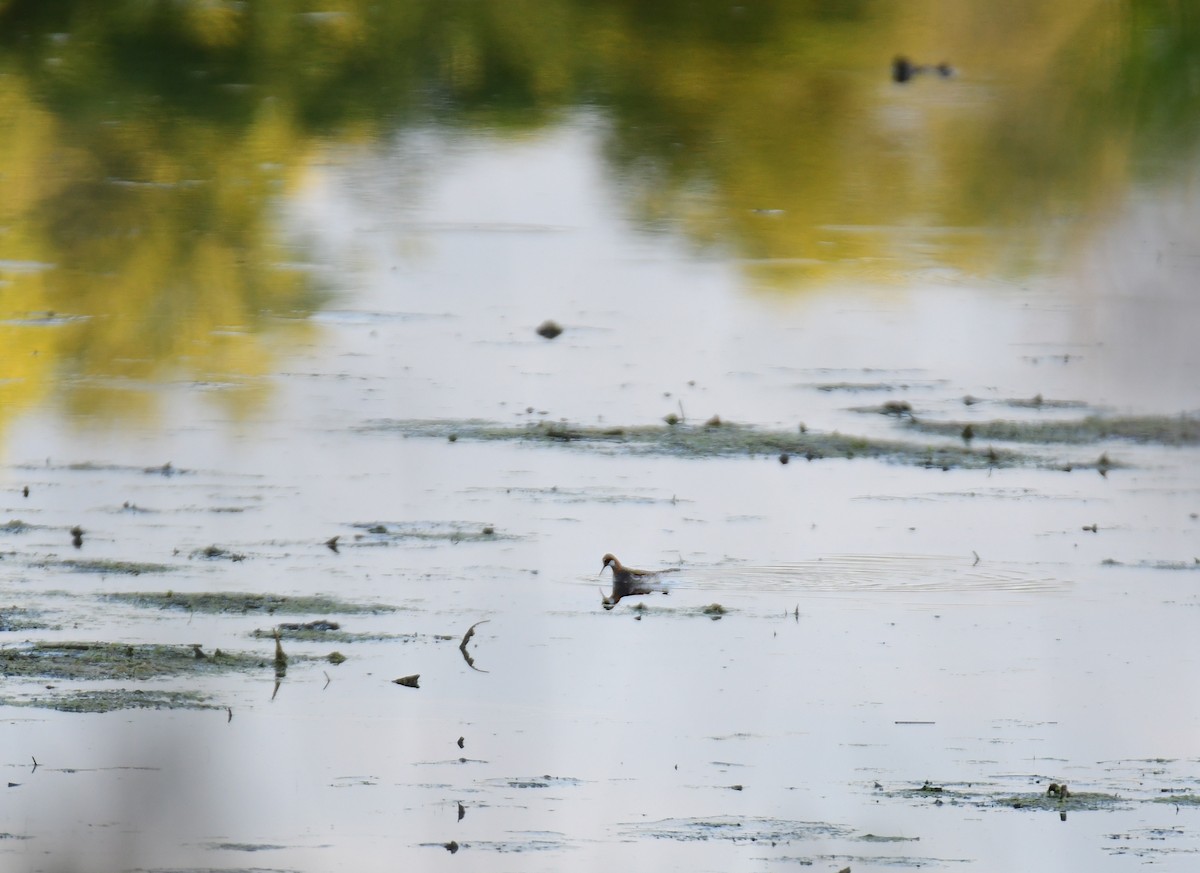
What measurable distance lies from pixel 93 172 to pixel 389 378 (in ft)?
7.47

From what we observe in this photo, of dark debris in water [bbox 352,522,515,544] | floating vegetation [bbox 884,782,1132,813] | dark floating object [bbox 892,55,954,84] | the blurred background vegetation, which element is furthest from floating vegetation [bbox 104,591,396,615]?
dark floating object [bbox 892,55,954,84]

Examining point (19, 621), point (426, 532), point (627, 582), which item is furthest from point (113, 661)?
point (627, 582)

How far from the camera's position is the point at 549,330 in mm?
6469

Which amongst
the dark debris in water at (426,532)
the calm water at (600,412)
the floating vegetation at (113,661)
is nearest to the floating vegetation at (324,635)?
the calm water at (600,412)

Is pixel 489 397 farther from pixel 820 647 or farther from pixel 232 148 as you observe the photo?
pixel 232 148

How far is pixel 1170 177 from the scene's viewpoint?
795 cm

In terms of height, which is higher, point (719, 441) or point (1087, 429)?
point (1087, 429)

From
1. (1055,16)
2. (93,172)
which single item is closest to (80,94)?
(93,172)

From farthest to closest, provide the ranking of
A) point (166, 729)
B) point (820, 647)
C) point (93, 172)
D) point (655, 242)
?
point (93, 172) < point (655, 242) < point (820, 647) < point (166, 729)

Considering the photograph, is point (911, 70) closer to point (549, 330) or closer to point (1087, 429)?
point (549, 330)

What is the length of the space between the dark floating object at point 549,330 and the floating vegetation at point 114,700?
8.13ft

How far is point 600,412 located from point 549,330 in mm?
616

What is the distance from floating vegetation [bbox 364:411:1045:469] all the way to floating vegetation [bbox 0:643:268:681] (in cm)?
154

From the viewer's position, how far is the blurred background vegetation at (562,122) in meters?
6.87
